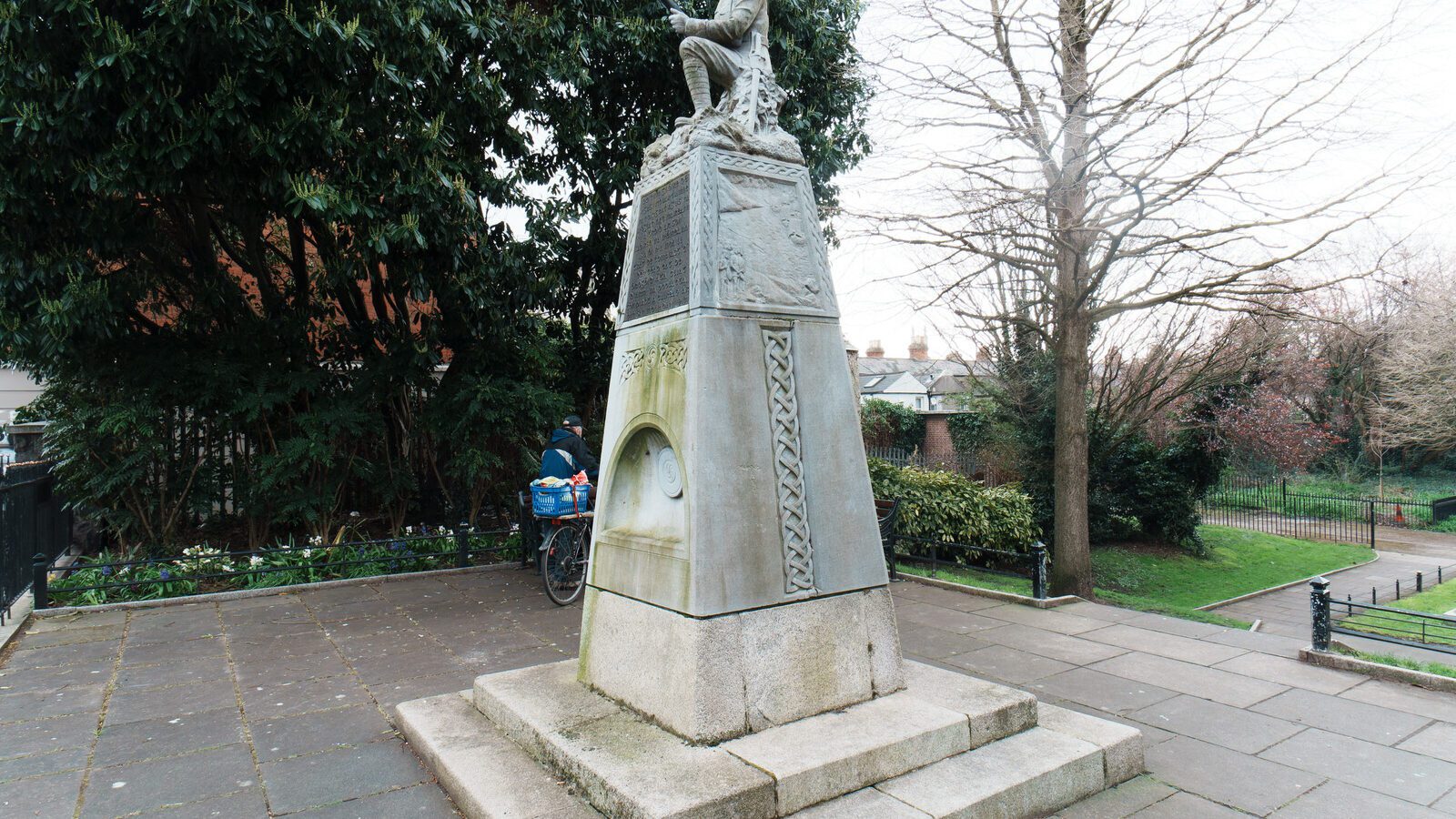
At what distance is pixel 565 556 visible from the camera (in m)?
8.34

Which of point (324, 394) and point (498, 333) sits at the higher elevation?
point (498, 333)

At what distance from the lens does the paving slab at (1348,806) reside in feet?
11.9

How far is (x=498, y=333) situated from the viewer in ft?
34.4

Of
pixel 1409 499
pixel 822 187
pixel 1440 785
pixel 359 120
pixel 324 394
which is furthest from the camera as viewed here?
pixel 1409 499

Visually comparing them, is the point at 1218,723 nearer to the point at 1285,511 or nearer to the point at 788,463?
the point at 788,463

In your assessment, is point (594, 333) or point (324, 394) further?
point (594, 333)

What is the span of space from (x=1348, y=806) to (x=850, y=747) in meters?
2.37

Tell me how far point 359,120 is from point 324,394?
374 cm

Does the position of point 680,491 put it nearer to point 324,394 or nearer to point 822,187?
point 324,394

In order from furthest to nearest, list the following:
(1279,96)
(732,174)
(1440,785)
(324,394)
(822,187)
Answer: (822,187)
(324,394)
(1279,96)
(732,174)
(1440,785)

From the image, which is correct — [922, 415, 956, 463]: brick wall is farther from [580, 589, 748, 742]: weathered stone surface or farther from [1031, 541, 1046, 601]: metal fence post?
[580, 589, 748, 742]: weathered stone surface

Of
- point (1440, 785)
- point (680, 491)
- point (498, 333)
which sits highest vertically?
point (498, 333)

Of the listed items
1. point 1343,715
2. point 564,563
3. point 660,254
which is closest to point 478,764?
point 660,254

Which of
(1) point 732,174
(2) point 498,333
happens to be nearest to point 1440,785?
(1) point 732,174
